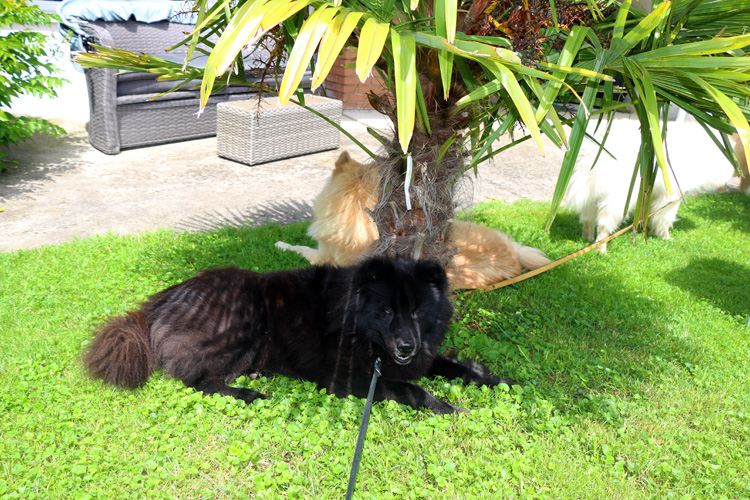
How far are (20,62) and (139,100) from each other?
1.42m

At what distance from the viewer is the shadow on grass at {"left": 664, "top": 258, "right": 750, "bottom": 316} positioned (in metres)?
3.92

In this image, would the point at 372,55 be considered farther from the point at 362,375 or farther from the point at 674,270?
the point at 674,270

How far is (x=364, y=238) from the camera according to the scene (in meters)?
3.65

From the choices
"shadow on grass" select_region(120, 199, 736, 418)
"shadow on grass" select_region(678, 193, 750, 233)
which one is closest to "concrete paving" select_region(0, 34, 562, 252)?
"shadow on grass" select_region(120, 199, 736, 418)

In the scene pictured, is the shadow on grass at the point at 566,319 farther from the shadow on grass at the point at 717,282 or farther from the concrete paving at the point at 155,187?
the concrete paving at the point at 155,187

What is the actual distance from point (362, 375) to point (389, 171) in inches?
44.4

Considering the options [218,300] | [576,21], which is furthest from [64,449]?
[576,21]

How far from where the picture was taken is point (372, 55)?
5.21 ft

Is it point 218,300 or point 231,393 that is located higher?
point 218,300

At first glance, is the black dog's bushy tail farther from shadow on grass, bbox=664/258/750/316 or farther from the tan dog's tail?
shadow on grass, bbox=664/258/750/316

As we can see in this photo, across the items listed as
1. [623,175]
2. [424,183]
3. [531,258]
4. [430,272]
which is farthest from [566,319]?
[623,175]

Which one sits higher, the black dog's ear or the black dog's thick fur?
the black dog's ear

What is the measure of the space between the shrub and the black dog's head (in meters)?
4.05

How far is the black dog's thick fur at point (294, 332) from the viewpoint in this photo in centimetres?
256
